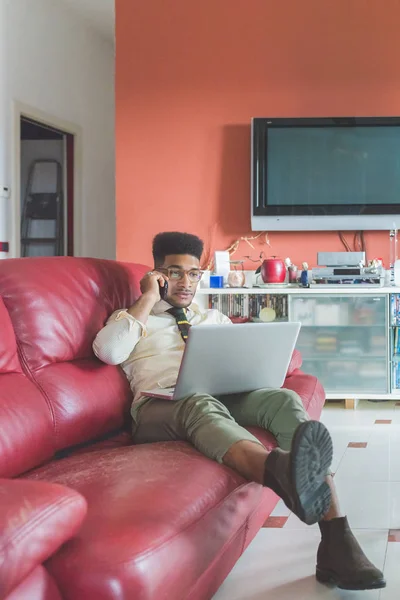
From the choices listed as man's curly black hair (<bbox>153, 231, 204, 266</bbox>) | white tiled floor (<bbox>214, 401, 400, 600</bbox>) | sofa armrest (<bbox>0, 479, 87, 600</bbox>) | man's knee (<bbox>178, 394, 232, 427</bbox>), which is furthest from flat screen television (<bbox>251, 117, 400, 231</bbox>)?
sofa armrest (<bbox>0, 479, 87, 600</bbox>)

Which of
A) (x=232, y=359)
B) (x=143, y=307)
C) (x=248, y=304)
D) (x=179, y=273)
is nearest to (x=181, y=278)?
(x=179, y=273)

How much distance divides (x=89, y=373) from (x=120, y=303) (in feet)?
1.29

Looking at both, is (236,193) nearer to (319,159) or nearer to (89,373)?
(319,159)

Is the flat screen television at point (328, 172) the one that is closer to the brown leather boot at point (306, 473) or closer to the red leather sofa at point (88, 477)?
the red leather sofa at point (88, 477)

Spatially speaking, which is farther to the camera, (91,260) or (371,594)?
(91,260)

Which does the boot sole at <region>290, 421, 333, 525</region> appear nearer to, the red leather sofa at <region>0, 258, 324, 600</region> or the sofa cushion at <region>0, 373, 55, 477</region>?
the red leather sofa at <region>0, 258, 324, 600</region>

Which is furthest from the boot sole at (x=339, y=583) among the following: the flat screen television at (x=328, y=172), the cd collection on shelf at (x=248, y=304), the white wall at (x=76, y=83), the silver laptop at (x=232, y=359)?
the white wall at (x=76, y=83)

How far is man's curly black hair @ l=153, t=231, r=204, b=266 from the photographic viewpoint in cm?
289

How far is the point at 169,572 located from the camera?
59.1 inches

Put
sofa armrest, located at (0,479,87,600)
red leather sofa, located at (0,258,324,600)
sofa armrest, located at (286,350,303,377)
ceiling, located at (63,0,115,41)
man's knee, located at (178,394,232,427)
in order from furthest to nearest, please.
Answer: ceiling, located at (63,0,115,41)
sofa armrest, located at (286,350,303,377)
man's knee, located at (178,394,232,427)
red leather sofa, located at (0,258,324,600)
sofa armrest, located at (0,479,87,600)

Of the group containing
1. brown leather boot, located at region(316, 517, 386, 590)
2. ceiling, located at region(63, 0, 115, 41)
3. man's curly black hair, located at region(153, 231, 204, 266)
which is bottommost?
brown leather boot, located at region(316, 517, 386, 590)

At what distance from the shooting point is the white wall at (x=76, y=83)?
19.5ft

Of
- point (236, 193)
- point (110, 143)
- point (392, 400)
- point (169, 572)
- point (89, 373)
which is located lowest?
point (392, 400)

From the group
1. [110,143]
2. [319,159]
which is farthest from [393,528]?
[110,143]
